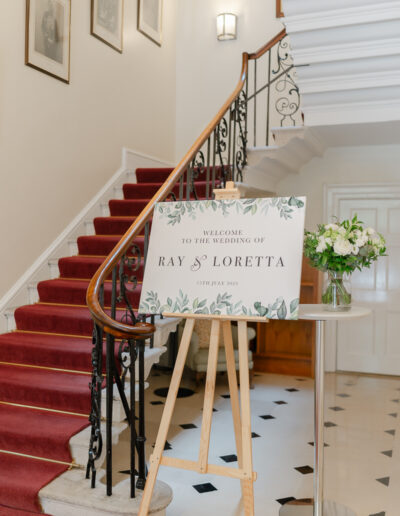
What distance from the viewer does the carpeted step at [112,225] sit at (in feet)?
19.2

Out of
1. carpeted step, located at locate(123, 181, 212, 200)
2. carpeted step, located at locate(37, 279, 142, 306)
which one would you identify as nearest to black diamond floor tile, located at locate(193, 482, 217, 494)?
carpeted step, located at locate(37, 279, 142, 306)

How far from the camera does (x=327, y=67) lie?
4.80 meters

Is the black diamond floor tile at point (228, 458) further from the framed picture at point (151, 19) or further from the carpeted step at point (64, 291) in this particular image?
the framed picture at point (151, 19)

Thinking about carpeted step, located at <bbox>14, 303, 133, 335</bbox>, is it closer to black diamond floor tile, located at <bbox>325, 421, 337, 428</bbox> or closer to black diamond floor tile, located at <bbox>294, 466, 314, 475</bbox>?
black diamond floor tile, located at <bbox>294, 466, 314, 475</bbox>

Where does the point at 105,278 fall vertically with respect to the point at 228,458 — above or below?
above

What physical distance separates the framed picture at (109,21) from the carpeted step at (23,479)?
474 cm

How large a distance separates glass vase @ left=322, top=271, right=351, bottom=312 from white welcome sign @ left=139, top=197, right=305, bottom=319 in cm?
59

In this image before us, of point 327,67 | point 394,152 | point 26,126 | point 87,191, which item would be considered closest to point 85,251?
point 87,191

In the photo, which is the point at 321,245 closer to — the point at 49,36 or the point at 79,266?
the point at 79,266

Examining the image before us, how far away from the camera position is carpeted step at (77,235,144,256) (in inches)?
221

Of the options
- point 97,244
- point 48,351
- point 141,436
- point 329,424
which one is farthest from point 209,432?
point 97,244

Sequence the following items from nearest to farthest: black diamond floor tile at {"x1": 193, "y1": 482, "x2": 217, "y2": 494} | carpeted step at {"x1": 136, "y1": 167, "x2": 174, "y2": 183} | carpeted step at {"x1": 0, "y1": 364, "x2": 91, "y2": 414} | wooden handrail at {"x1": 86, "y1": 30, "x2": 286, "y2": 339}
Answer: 1. wooden handrail at {"x1": 86, "y1": 30, "x2": 286, "y2": 339}
2. black diamond floor tile at {"x1": 193, "y1": 482, "x2": 217, "y2": 494}
3. carpeted step at {"x1": 0, "y1": 364, "x2": 91, "y2": 414}
4. carpeted step at {"x1": 136, "y1": 167, "x2": 174, "y2": 183}

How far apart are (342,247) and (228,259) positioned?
0.68 metres

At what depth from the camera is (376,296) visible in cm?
691
